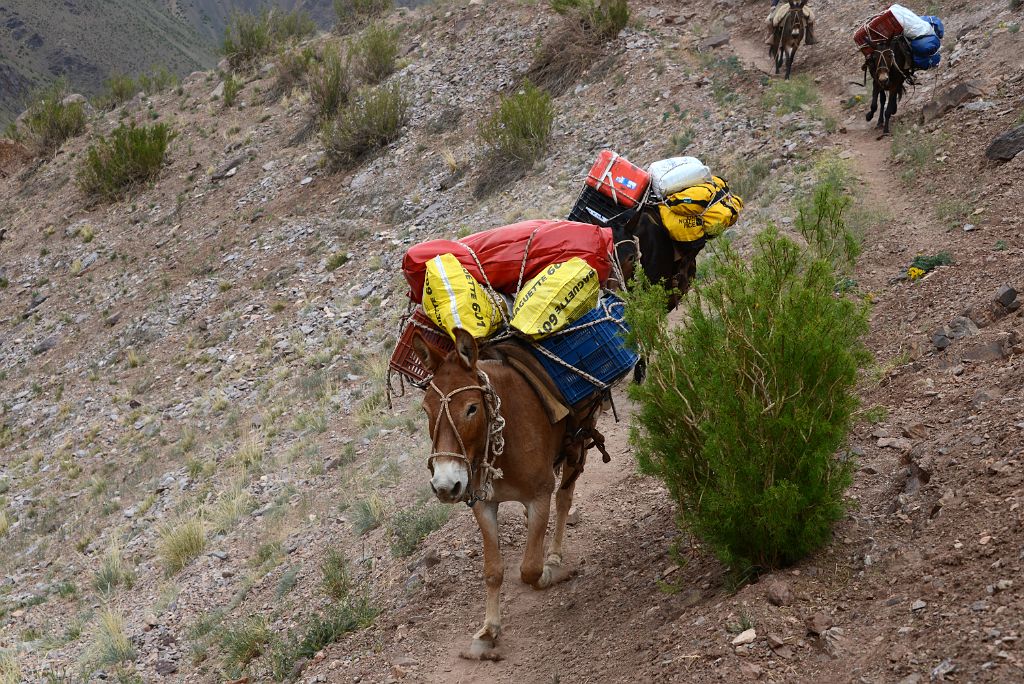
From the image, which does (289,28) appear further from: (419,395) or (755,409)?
(755,409)

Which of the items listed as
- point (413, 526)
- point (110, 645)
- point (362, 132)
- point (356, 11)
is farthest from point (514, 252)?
point (356, 11)

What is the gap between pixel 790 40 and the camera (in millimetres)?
17328

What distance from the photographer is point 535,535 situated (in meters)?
5.41

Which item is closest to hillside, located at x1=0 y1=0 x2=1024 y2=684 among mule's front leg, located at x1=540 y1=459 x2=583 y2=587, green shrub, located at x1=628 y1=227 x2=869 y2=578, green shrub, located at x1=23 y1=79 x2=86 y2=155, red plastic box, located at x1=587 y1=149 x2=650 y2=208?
mule's front leg, located at x1=540 y1=459 x2=583 y2=587

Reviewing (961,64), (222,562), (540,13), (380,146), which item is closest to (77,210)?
(380,146)

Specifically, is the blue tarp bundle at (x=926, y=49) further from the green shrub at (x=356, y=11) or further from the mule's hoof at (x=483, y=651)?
the green shrub at (x=356, y=11)

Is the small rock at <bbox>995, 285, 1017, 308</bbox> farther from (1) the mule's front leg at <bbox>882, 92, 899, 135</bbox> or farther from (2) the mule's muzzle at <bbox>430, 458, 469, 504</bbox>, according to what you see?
(1) the mule's front leg at <bbox>882, 92, 899, 135</bbox>

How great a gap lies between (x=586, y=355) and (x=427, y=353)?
46.0 inches

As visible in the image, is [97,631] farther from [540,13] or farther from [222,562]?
[540,13]

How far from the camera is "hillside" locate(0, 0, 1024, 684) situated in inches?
176

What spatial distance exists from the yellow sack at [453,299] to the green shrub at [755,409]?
0.98 metres

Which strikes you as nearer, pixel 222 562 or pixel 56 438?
pixel 222 562

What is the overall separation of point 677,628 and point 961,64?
496 inches

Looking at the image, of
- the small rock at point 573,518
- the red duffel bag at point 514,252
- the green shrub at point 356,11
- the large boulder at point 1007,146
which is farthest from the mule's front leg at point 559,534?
the green shrub at point 356,11
